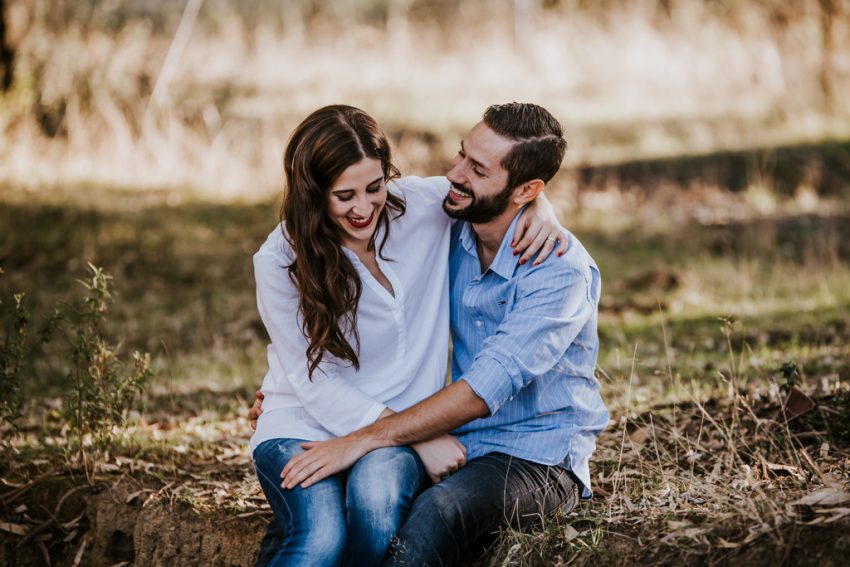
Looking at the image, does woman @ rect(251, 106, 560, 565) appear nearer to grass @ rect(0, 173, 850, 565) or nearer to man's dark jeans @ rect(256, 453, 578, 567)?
man's dark jeans @ rect(256, 453, 578, 567)

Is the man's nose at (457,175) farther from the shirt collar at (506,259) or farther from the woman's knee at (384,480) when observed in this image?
the woman's knee at (384,480)

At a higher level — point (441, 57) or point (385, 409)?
point (441, 57)

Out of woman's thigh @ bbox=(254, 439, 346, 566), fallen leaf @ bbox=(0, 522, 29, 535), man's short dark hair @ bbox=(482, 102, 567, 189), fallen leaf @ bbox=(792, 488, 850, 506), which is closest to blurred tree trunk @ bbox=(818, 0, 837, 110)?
man's short dark hair @ bbox=(482, 102, 567, 189)

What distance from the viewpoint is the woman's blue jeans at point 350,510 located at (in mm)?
3463

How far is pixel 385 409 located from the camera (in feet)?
12.5

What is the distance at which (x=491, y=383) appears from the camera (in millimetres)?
3592

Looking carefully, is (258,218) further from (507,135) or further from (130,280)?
(507,135)

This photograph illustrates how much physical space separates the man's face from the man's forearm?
78cm

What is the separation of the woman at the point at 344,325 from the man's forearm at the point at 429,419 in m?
0.07

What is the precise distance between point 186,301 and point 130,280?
80 cm

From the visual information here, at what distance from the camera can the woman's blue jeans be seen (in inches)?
136

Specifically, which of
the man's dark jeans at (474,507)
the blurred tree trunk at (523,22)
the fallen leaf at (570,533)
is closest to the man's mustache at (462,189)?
the man's dark jeans at (474,507)

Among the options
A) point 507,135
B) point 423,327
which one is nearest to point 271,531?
point 423,327

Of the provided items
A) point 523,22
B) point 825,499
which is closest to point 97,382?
point 825,499
